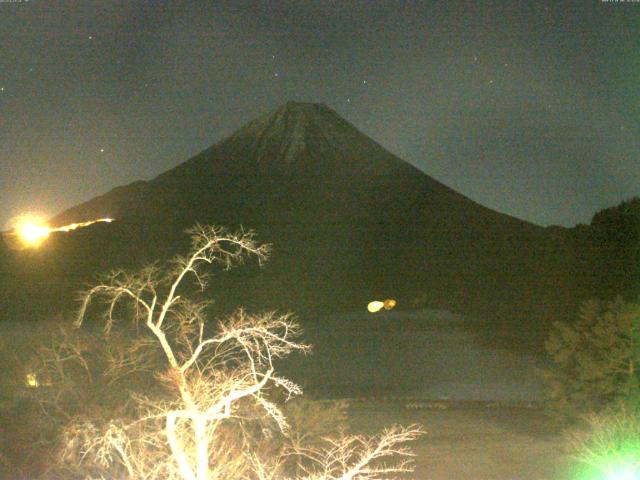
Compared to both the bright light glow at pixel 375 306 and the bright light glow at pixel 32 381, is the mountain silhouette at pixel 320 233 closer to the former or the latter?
the bright light glow at pixel 375 306

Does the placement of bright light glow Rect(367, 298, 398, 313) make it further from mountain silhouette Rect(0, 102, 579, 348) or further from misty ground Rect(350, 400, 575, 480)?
misty ground Rect(350, 400, 575, 480)

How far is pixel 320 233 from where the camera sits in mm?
73250

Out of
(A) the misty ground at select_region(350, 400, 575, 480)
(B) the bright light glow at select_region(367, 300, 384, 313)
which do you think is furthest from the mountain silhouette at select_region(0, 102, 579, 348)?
(A) the misty ground at select_region(350, 400, 575, 480)

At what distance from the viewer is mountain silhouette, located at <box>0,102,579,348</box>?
58094mm

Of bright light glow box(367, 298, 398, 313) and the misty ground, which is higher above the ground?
bright light glow box(367, 298, 398, 313)

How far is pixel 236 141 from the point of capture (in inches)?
3716

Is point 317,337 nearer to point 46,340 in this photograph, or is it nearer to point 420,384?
point 420,384

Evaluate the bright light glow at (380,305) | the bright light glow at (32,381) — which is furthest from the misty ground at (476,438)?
the bright light glow at (380,305)

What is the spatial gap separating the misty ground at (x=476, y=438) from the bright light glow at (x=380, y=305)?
33.1 m

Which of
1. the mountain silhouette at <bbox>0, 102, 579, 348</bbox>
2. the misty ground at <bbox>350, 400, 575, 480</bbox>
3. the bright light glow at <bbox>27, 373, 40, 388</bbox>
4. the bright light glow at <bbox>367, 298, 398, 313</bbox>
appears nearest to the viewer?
the bright light glow at <bbox>27, 373, 40, 388</bbox>

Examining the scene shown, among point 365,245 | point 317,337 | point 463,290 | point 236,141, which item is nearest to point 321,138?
point 236,141

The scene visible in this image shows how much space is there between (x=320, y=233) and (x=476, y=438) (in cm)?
5580

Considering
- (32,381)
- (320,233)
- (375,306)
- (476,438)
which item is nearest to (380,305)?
(375,306)

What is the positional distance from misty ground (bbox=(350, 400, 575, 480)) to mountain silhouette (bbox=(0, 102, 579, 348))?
2663 cm
